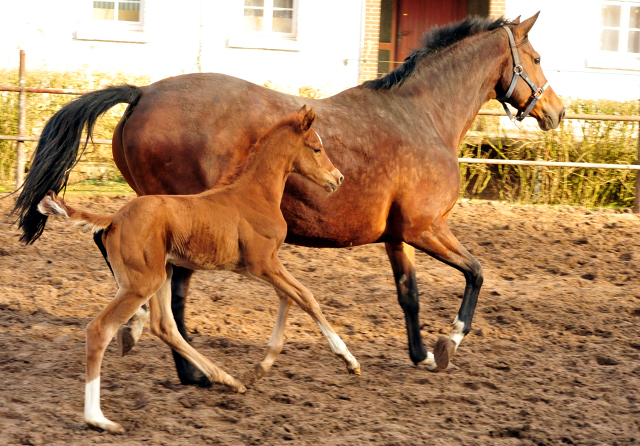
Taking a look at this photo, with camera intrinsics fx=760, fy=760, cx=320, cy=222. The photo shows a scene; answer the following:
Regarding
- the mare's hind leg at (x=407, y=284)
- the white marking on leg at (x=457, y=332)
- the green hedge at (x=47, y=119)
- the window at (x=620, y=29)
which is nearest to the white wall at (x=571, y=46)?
the window at (x=620, y=29)

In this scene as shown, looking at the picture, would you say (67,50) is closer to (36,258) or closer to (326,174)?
(36,258)

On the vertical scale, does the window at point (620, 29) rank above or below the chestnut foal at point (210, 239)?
above

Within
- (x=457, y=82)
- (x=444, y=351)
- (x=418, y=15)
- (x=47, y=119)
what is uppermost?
(x=418, y=15)

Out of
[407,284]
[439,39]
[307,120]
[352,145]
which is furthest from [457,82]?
[307,120]

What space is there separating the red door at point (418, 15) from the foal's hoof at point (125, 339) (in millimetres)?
10860

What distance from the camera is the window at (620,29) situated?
1311 centimetres

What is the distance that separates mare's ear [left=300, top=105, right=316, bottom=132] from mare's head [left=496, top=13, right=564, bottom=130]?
180cm

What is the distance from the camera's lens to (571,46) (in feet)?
41.8

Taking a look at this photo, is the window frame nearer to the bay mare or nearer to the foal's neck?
the bay mare

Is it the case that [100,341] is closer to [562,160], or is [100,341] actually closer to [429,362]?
[429,362]

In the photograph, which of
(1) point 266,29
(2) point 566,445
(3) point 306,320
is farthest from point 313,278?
(1) point 266,29

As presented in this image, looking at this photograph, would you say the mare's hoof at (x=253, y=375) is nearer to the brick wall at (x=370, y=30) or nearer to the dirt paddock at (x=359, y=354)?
the dirt paddock at (x=359, y=354)

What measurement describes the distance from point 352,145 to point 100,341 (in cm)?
178

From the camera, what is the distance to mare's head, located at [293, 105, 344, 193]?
12.8ft
